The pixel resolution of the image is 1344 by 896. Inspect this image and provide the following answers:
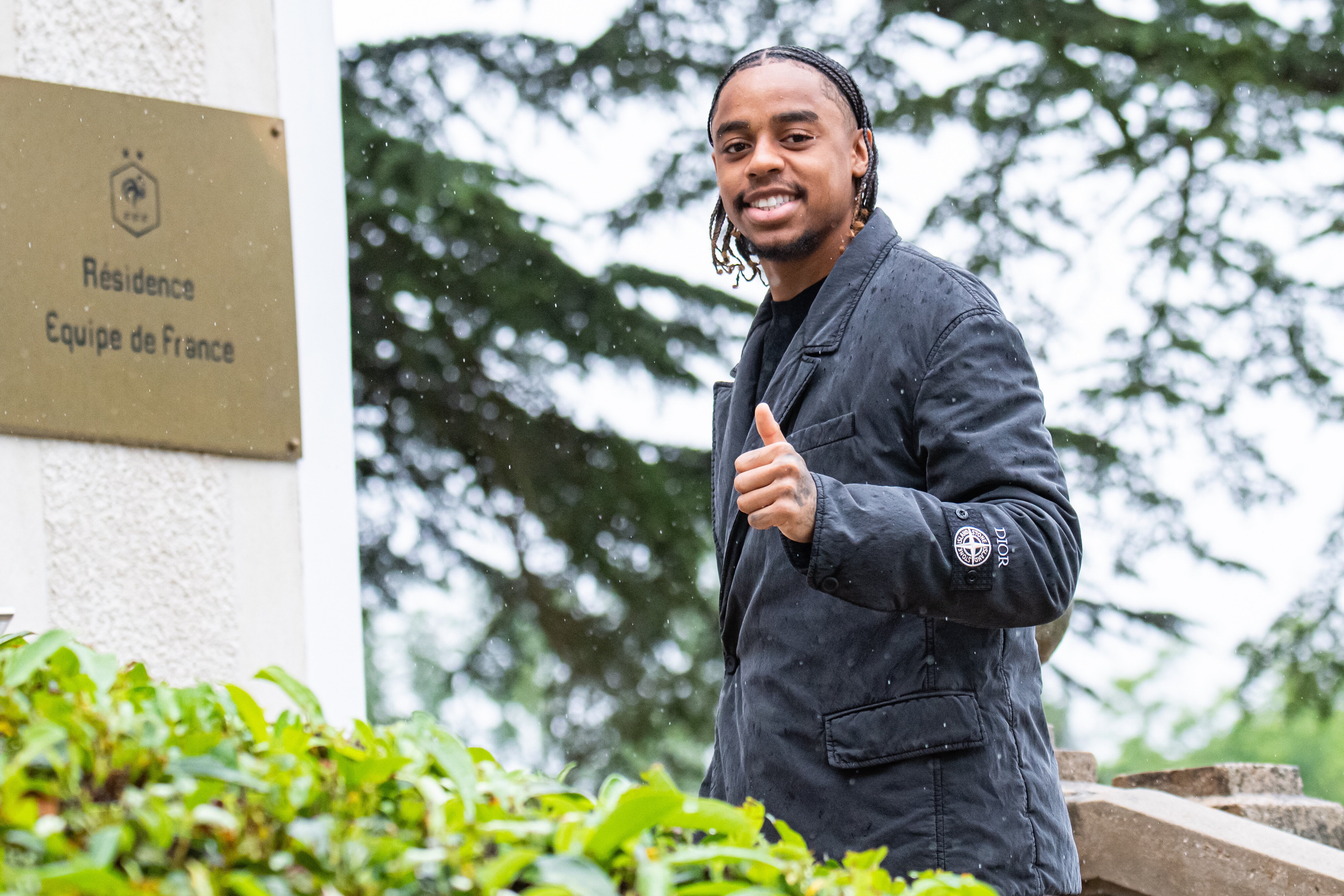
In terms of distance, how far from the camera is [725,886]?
92 cm

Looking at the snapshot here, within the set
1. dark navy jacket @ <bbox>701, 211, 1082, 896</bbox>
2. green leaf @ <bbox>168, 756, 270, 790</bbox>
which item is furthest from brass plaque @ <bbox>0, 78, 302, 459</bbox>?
green leaf @ <bbox>168, 756, 270, 790</bbox>

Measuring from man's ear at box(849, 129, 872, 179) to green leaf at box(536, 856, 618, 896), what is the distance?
59.3 inches

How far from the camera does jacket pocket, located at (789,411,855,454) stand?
Result: 185cm

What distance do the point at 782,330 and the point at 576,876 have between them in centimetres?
144

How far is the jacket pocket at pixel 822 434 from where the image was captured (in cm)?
185

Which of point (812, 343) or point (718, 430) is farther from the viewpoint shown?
point (718, 430)

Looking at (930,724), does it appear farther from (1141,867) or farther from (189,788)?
(1141,867)

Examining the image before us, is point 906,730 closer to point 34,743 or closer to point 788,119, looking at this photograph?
point 788,119

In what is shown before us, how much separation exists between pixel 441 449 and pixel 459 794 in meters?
5.82

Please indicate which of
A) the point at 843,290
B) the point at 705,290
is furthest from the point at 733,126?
the point at 705,290

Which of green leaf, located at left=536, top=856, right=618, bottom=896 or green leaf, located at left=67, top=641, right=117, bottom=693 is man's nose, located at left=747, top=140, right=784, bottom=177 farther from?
green leaf, located at left=536, top=856, right=618, bottom=896

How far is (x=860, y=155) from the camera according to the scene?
2176 mm

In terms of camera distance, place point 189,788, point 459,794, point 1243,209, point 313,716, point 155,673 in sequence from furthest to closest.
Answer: point 1243,209 → point 155,673 → point 313,716 → point 459,794 → point 189,788

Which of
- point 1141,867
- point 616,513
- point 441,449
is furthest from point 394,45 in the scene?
point 1141,867
